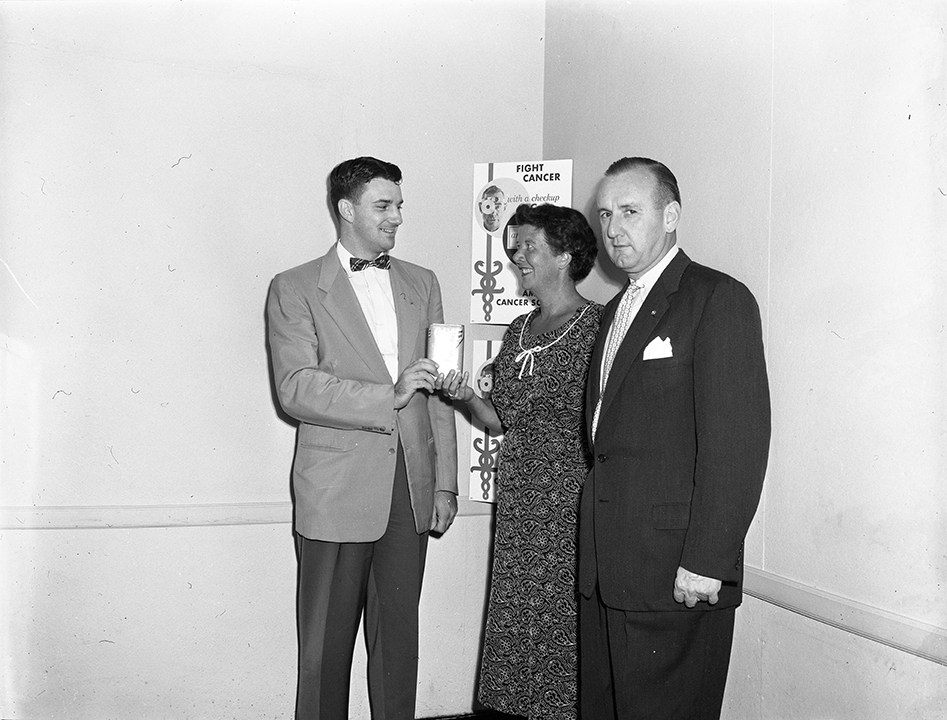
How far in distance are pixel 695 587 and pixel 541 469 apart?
1.15 m

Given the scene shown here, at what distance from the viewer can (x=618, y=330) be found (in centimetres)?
245

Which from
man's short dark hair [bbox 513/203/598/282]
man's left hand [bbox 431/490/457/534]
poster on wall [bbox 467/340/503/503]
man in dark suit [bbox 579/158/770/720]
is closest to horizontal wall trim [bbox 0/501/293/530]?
man's left hand [bbox 431/490/457/534]

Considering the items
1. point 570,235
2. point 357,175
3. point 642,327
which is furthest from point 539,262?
point 642,327

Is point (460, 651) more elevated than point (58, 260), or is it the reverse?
point (58, 260)

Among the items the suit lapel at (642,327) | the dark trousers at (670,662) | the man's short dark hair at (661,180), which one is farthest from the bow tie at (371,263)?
the dark trousers at (670,662)

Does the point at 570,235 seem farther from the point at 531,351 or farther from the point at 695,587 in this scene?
the point at 695,587

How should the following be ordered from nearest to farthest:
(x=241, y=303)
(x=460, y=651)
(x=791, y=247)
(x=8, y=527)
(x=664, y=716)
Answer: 1. (x=664, y=716)
2. (x=791, y=247)
3. (x=8, y=527)
4. (x=241, y=303)
5. (x=460, y=651)

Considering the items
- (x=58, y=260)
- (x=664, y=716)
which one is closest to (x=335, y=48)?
(x=58, y=260)

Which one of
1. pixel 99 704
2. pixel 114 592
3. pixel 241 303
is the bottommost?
pixel 99 704

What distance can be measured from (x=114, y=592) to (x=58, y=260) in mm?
1271

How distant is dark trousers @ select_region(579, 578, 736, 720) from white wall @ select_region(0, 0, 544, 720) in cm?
173

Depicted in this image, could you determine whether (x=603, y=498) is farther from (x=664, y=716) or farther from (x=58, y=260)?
(x=58, y=260)

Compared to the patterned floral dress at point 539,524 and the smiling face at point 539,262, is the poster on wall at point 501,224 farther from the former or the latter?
the patterned floral dress at point 539,524

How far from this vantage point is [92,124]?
11.2ft
